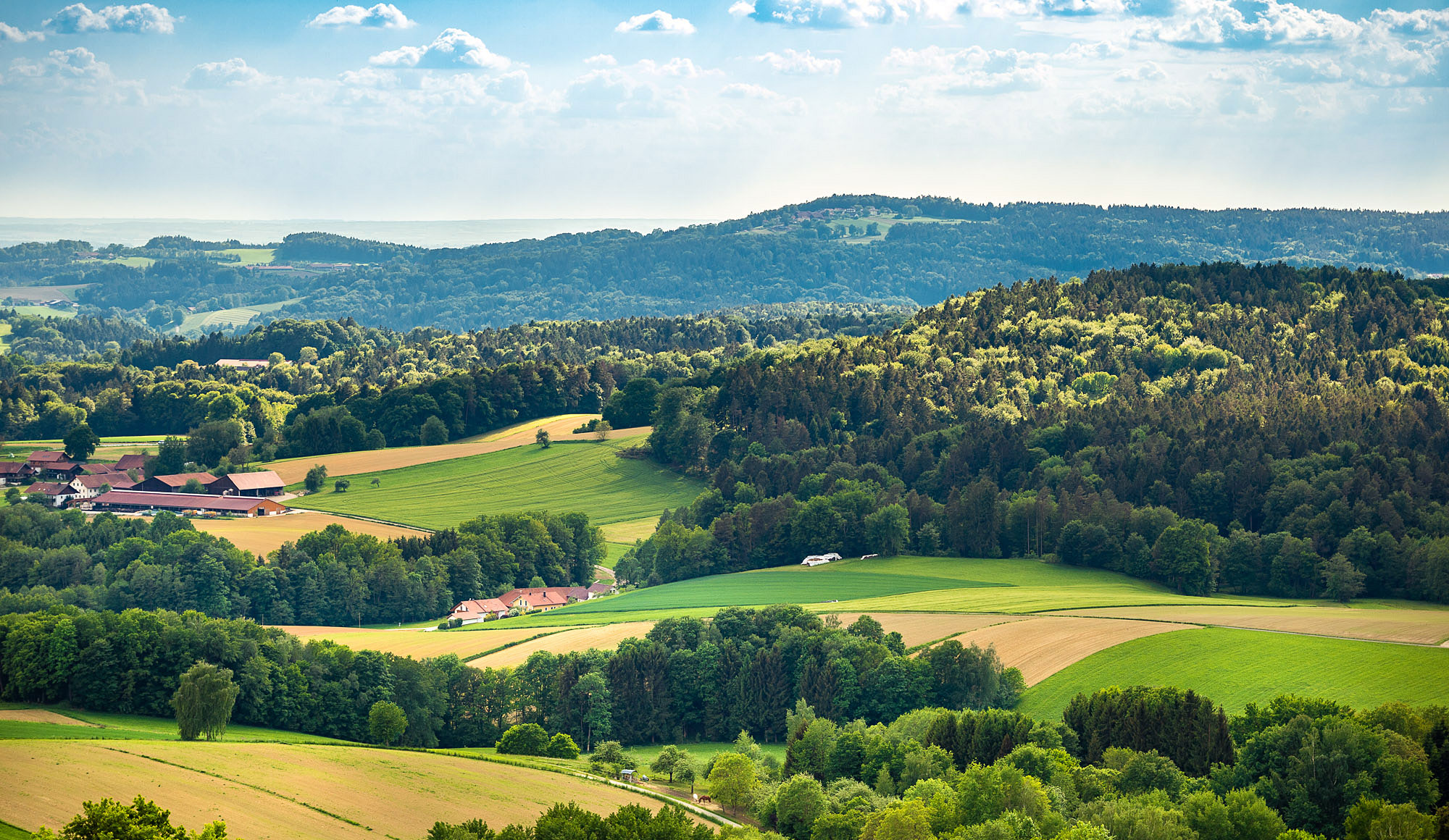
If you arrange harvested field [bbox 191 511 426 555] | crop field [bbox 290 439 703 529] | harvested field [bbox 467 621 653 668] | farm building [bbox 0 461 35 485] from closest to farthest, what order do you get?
1. harvested field [bbox 467 621 653 668]
2. harvested field [bbox 191 511 426 555]
3. crop field [bbox 290 439 703 529]
4. farm building [bbox 0 461 35 485]

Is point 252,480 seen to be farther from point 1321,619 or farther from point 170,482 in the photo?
point 1321,619

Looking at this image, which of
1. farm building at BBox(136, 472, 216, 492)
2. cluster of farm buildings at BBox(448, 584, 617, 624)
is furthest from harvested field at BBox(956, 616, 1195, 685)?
farm building at BBox(136, 472, 216, 492)

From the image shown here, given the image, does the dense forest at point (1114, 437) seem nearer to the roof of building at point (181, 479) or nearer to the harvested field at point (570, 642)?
the harvested field at point (570, 642)

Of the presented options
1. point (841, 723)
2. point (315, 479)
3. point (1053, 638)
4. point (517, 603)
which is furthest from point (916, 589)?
point (315, 479)

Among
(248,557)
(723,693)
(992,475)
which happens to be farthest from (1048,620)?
(248,557)

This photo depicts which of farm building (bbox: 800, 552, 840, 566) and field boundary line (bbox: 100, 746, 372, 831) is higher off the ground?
field boundary line (bbox: 100, 746, 372, 831)

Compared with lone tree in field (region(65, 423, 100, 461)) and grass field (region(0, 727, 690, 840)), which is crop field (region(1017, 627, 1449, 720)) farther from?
lone tree in field (region(65, 423, 100, 461))

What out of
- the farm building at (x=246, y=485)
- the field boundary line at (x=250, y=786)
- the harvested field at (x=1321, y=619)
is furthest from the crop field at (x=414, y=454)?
the field boundary line at (x=250, y=786)
